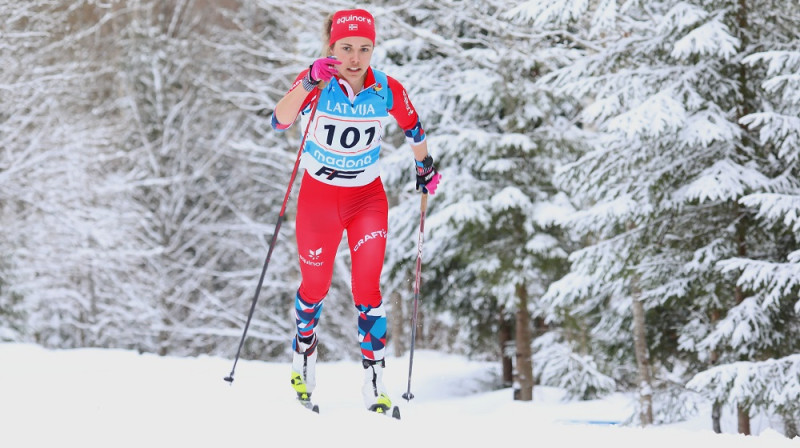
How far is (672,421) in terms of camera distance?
930cm

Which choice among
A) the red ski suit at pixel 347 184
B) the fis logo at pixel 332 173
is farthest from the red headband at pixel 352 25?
the fis logo at pixel 332 173

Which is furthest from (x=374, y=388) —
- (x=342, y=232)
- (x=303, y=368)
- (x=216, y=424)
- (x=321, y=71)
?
(x=321, y=71)

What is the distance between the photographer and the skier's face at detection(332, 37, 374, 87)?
16.3 ft

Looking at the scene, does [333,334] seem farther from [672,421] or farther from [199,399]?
[199,399]

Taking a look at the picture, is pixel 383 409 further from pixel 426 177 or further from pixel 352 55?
pixel 352 55

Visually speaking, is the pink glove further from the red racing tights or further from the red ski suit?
the red racing tights

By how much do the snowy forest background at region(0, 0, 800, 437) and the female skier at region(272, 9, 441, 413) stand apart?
2.89 metres

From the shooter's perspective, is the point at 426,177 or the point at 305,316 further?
the point at 426,177

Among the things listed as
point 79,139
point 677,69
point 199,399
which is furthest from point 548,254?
point 79,139

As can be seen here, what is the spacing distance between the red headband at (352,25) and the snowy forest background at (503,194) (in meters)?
3.06

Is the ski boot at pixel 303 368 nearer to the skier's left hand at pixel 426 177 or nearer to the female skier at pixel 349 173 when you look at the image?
the female skier at pixel 349 173

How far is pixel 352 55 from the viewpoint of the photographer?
497 cm

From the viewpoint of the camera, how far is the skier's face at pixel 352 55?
4.95 meters

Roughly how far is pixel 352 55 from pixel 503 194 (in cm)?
628
